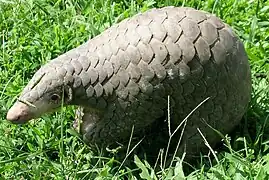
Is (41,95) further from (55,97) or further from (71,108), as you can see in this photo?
(71,108)

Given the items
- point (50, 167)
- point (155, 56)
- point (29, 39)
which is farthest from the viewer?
Result: point (29, 39)

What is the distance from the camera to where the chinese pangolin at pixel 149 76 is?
2.83m

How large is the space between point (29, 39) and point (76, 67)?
1.05 m

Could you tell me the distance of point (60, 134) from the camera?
322 centimetres

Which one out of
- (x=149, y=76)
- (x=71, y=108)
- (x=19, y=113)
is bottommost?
(x=71, y=108)

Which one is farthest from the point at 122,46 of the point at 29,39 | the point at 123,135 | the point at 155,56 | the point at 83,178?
the point at 29,39

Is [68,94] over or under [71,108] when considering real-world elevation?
over

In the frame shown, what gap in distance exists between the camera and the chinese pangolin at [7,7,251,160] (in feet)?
9.29

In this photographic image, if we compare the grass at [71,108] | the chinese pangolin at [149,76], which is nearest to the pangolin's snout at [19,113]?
the chinese pangolin at [149,76]

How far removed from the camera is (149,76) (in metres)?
2.83

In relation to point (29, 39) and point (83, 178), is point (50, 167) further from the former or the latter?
point (29, 39)

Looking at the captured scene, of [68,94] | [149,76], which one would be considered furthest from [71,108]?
[149,76]

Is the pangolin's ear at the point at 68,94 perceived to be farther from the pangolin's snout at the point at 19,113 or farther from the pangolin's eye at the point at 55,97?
the pangolin's snout at the point at 19,113

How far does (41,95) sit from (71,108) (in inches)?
20.1
